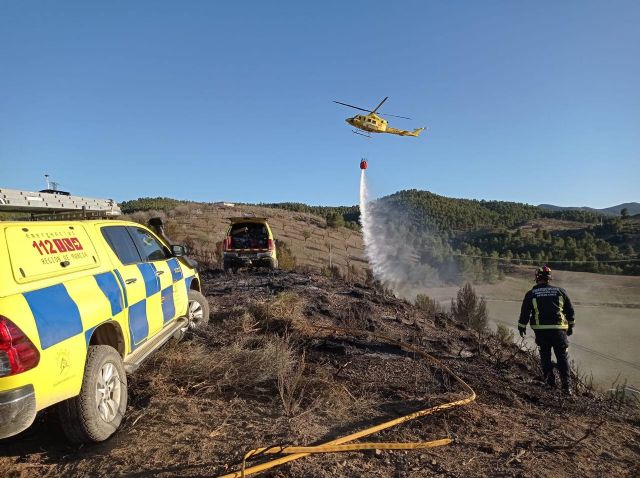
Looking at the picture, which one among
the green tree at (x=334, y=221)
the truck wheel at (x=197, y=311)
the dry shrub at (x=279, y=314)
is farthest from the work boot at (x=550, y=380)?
the green tree at (x=334, y=221)

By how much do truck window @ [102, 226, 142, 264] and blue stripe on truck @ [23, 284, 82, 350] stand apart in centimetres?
125

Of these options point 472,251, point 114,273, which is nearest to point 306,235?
point 472,251

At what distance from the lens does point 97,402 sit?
3428mm

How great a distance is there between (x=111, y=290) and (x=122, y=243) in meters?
0.96

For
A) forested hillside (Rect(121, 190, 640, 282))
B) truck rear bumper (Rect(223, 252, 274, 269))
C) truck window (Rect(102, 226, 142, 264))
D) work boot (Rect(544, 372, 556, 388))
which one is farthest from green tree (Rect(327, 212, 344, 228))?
truck window (Rect(102, 226, 142, 264))

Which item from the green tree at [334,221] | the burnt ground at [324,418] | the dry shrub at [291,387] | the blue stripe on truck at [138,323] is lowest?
the burnt ground at [324,418]

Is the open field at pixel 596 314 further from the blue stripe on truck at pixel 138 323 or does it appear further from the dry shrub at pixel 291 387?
the blue stripe on truck at pixel 138 323

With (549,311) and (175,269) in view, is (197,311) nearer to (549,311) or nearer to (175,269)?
(175,269)

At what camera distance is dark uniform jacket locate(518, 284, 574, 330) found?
7574 mm

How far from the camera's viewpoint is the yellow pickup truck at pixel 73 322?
2801mm

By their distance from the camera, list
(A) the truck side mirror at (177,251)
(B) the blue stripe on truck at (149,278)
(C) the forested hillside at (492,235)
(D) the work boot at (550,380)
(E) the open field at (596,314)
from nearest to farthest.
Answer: (B) the blue stripe on truck at (149,278)
(A) the truck side mirror at (177,251)
(D) the work boot at (550,380)
(E) the open field at (596,314)
(C) the forested hillside at (492,235)

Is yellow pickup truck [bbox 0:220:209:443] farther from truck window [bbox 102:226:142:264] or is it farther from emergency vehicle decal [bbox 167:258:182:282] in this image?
emergency vehicle decal [bbox 167:258:182:282]

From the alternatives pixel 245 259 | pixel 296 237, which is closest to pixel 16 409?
pixel 245 259

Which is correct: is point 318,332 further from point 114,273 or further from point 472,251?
point 472,251
